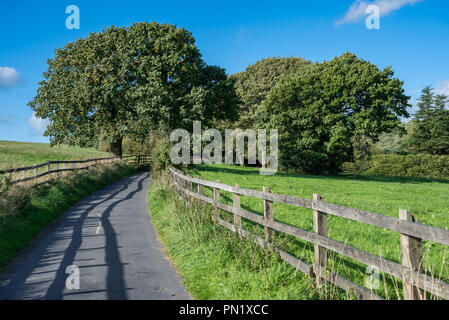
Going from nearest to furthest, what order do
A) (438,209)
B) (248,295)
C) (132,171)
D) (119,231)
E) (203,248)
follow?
(248,295) < (203,248) < (119,231) < (438,209) < (132,171)

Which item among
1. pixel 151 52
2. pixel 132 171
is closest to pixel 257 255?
pixel 151 52

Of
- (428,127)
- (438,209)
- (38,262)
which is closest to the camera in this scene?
(38,262)

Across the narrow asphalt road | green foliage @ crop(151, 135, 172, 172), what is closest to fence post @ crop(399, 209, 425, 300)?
the narrow asphalt road

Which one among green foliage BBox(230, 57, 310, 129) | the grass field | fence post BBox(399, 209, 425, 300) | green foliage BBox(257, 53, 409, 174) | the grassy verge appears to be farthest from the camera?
green foliage BBox(230, 57, 310, 129)

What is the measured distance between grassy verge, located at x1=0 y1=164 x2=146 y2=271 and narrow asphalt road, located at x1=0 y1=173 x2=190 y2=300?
31 cm

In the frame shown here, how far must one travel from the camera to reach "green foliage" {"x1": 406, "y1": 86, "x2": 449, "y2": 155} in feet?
180

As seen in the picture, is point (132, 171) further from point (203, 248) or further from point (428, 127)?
point (428, 127)

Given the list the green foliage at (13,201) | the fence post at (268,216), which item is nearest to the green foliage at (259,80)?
the green foliage at (13,201)

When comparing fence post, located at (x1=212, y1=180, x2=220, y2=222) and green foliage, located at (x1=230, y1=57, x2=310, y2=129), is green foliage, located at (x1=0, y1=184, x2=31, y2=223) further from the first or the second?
green foliage, located at (x1=230, y1=57, x2=310, y2=129)

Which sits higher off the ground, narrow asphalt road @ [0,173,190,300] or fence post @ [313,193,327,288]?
fence post @ [313,193,327,288]

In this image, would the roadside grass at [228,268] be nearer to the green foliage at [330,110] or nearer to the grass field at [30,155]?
the grass field at [30,155]

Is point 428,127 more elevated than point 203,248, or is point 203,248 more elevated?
point 428,127

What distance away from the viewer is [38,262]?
7.06m
